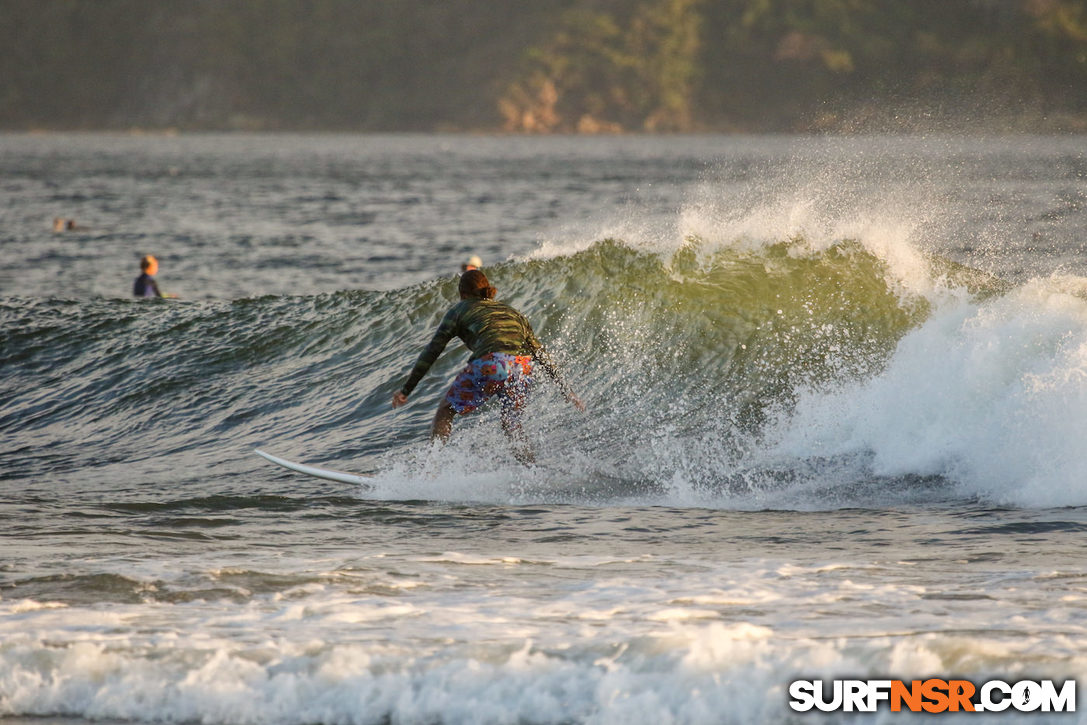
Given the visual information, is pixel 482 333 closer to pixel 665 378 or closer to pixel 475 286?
pixel 475 286

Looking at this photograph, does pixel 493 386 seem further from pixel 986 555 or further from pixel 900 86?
pixel 900 86

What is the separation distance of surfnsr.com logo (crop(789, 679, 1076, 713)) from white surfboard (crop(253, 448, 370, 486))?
5.38 metres

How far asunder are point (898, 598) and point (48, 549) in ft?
16.6

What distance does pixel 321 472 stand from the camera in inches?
433

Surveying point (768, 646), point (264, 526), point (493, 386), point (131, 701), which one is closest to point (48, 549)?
point (264, 526)

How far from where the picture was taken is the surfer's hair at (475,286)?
1072cm

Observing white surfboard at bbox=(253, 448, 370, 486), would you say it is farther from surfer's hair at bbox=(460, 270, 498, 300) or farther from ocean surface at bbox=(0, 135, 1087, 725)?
surfer's hair at bbox=(460, 270, 498, 300)

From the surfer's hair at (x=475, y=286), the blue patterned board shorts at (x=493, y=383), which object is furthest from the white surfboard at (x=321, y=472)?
the surfer's hair at (x=475, y=286)

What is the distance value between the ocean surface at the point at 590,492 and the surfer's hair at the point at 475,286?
1214 millimetres

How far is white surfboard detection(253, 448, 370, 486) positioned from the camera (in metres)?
10.7

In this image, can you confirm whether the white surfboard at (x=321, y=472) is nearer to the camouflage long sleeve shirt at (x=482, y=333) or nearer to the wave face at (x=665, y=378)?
the wave face at (x=665, y=378)

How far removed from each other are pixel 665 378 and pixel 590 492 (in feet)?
10.4

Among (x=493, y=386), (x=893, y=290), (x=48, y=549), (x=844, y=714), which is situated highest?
(x=893, y=290)

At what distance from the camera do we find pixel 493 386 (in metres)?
10.4
